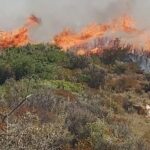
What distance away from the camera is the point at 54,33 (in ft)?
297

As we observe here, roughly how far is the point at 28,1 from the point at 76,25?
16688mm

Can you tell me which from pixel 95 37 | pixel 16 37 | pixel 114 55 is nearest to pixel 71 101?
pixel 114 55

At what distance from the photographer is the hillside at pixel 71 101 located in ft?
69.3

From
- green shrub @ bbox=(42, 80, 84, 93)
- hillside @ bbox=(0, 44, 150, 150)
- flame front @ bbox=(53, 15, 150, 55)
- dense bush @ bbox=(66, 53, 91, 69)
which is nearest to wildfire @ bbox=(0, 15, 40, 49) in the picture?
flame front @ bbox=(53, 15, 150, 55)

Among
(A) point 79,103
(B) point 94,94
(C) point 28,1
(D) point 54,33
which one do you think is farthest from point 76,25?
(A) point 79,103

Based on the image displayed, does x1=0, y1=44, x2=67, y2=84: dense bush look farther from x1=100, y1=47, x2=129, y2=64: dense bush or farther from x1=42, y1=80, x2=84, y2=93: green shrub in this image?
x1=100, y1=47, x2=129, y2=64: dense bush

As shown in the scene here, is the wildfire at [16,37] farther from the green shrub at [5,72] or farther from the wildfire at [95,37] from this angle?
the green shrub at [5,72]

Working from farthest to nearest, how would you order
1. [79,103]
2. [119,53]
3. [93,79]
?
[119,53] < [93,79] < [79,103]

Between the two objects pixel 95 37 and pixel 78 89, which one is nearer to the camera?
pixel 78 89

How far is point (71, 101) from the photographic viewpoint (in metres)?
44.8

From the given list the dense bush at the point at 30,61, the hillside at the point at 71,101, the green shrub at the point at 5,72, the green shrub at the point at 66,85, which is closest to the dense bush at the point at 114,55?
the hillside at the point at 71,101

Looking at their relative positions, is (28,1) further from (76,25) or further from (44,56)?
(44,56)

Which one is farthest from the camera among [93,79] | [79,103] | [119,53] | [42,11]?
[42,11]

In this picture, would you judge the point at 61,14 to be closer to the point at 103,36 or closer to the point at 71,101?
the point at 103,36
